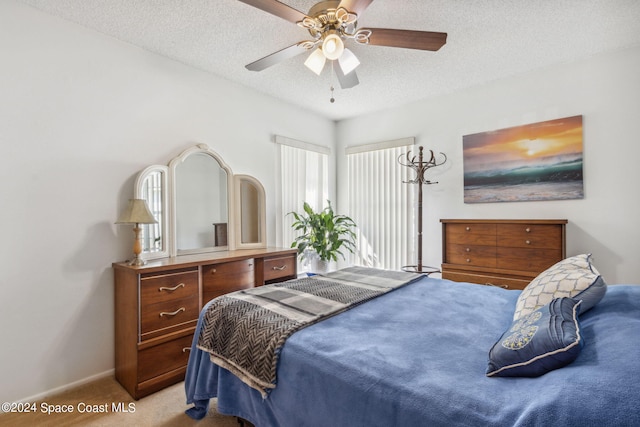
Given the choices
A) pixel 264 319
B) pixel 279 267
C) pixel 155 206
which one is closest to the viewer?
pixel 264 319

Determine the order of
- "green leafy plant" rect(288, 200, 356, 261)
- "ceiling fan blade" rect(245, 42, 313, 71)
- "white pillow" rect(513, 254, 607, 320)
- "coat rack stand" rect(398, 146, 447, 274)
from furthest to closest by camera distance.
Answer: "green leafy plant" rect(288, 200, 356, 261), "coat rack stand" rect(398, 146, 447, 274), "ceiling fan blade" rect(245, 42, 313, 71), "white pillow" rect(513, 254, 607, 320)

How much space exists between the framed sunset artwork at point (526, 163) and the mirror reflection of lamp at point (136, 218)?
314cm

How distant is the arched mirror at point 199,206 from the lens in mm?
2570

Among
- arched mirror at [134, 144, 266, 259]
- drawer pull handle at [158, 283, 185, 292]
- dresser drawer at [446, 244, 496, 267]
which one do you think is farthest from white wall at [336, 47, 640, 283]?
drawer pull handle at [158, 283, 185, 292]

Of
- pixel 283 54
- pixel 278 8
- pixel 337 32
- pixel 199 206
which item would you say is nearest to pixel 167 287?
pixel 199 206

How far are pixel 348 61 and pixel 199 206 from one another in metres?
1.82

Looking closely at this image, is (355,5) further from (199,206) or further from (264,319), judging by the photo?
(199,206)

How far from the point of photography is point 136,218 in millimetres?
2209

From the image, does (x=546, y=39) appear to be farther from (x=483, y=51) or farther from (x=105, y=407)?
(x=105, y=407)

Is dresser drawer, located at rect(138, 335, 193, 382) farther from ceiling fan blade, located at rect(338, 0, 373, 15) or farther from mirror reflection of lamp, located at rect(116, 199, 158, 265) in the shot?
ceiling fan blade, located at rect(338, 0, 373, 15)

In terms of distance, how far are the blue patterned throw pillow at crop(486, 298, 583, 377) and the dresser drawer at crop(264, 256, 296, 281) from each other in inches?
84.0

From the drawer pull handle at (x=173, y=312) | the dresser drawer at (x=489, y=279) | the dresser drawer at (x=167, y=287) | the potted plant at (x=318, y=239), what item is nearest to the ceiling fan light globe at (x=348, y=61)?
the dresser drawer at (x=167, y=287)

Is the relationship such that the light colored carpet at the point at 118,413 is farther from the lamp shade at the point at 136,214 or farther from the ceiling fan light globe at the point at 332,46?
the ceiling fan light globe at the point at 332,46

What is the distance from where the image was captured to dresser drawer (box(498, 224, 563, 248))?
262 centimetres
